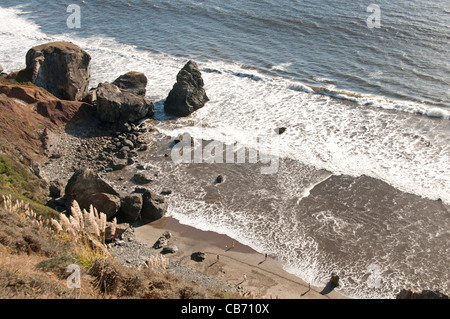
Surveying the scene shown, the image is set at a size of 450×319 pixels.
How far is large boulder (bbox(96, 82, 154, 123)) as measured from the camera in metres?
23.8

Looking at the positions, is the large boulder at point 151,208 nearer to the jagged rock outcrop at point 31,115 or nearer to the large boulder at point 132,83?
the jagged rock outcrop at point 31,115

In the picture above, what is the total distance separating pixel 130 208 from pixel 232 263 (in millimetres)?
4994

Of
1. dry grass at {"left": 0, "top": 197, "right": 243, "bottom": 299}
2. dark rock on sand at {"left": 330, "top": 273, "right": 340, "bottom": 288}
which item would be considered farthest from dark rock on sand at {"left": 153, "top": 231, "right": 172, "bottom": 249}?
dark rock on sand at {"left": 330, "top": 273, "right": 340, "bottom": 288}

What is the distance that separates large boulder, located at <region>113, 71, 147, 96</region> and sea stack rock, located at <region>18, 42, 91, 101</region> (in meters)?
2.60

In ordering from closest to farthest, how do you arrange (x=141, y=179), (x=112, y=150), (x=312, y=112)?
(x=141, y=179) < (x=112, y=150) < (x=312, y=112)

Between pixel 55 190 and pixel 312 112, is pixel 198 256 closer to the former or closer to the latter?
pixel 55 190

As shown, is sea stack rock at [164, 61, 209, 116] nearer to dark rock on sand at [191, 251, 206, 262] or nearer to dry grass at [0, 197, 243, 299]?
dark rock on sand at [191, 251, 206, 262]

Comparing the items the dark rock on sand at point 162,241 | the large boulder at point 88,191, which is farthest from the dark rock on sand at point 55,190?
the dark rock on sand at point 162,241

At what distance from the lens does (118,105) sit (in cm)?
2395

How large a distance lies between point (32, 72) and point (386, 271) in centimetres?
2268

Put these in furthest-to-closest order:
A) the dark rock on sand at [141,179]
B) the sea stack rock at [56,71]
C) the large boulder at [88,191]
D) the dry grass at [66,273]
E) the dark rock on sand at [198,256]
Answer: the sea stack rock at [56,71] < the dark rock on sand at [141,179] < the large boulder at [88,191] < the dark rock on sand at [198,256] < the dry grass at [66,273]

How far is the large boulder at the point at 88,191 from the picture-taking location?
16.6 meters

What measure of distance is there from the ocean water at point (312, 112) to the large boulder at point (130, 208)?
189cm

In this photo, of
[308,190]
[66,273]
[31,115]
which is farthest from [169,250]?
[31,115]
